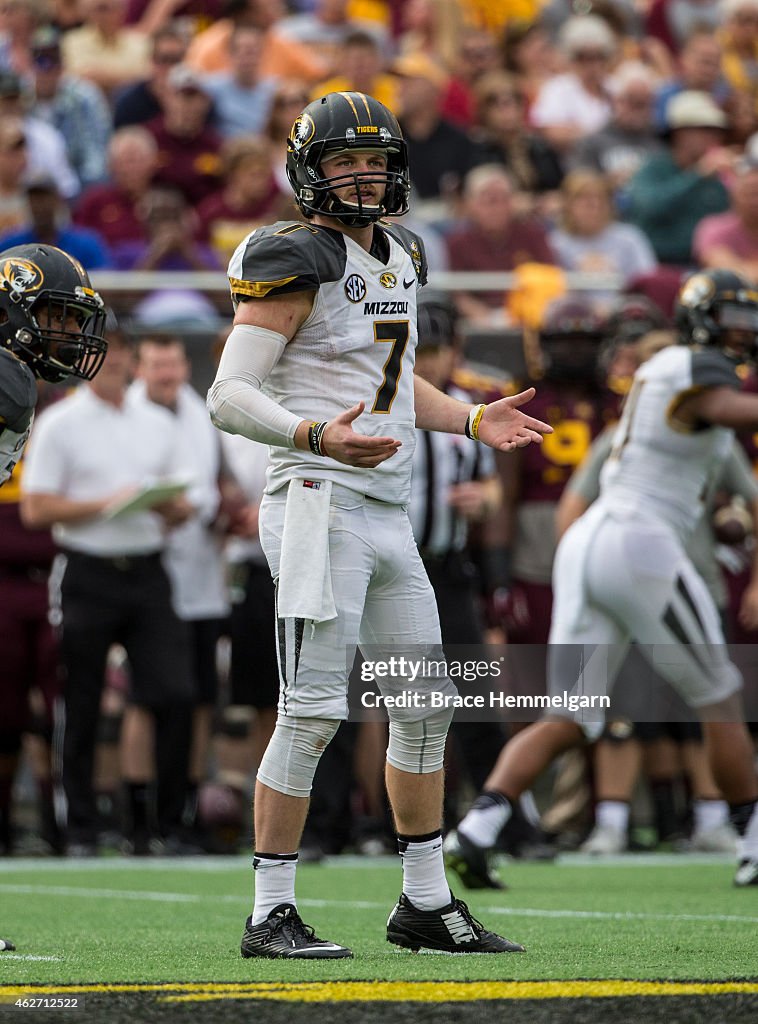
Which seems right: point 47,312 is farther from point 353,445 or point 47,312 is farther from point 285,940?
point 285,940

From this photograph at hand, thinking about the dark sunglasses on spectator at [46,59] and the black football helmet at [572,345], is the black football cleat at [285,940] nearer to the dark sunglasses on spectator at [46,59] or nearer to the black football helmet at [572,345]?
the black football helmet at [572,345]

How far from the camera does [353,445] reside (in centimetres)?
420

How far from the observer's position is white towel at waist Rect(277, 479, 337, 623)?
4.47m

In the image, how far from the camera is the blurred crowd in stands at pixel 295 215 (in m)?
8.77

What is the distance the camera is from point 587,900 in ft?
20.9

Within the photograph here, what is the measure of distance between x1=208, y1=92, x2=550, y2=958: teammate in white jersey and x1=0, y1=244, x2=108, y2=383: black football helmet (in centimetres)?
69

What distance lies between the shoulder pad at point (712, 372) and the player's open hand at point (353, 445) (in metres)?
2.47

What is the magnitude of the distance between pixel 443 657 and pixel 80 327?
141 centimetres

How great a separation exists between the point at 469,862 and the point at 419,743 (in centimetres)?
202

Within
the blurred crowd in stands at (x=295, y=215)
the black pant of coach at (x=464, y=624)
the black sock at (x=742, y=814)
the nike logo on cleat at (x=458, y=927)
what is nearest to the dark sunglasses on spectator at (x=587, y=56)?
the blurred crowd in stands at (x=295, y=215)

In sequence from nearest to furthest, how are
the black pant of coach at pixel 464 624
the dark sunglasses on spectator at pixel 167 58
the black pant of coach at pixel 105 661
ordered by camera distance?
the black pant of coach at pixel 464 624
the black pant of coach at pixel 105 661
the dark sunglasses on spectator at pixel 167 58

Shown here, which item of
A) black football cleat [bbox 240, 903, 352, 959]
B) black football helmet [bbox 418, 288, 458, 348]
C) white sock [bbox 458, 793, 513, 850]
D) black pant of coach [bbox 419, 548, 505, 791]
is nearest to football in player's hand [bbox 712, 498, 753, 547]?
black pant of coach [bbox 419, 548, 505, 791]

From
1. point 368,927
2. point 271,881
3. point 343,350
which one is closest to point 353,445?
point 343,350

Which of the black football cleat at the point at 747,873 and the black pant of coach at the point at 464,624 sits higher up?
the black pant of coach at the point at 464,624
